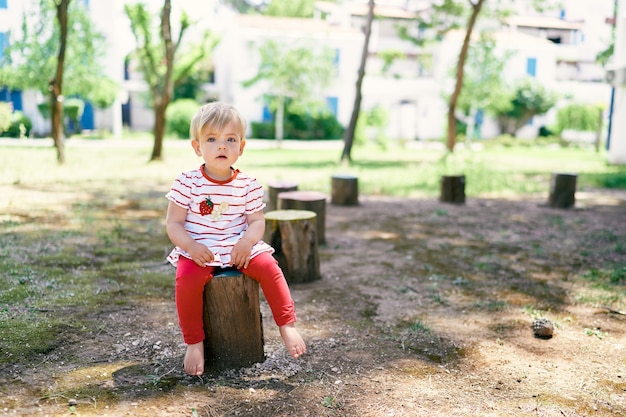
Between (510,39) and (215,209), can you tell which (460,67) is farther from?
(510,39)

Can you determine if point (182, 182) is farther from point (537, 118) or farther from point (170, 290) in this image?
point (537, 118)

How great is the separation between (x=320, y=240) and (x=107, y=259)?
228 cm

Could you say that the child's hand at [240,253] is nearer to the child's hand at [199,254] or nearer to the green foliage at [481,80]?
the child's hand at [199,254]

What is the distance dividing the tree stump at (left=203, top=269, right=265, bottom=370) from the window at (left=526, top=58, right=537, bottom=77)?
3803 centimetres

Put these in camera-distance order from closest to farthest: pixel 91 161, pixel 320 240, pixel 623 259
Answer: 1. pixel 623 259
2. pixel 320 240
3. pixel 91 161

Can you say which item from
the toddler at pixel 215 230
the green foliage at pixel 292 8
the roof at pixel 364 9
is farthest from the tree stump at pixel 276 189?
the green foliage at pixel 292 8

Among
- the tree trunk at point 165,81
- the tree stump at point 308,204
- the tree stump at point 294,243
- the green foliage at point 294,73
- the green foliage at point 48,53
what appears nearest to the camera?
the tree stump at point 294,243

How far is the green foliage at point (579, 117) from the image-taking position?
103 ft

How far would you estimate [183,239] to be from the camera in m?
2.97

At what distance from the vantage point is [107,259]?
555 cm

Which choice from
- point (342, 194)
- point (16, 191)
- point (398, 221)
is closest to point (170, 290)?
point (398, 221)

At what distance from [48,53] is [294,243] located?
17224mm

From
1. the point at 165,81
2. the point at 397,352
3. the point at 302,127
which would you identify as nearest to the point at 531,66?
the point at 302,127

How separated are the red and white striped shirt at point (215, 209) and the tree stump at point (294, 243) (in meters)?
1.82
